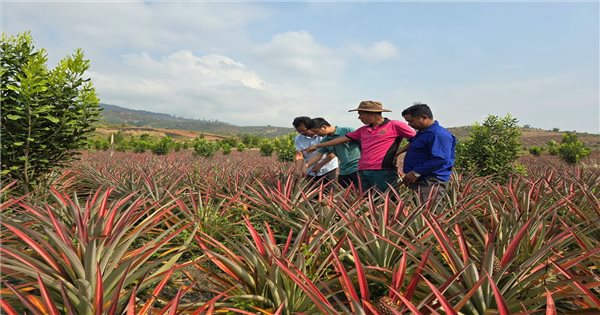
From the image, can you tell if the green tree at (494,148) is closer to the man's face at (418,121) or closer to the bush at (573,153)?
the man's face at (418,121)

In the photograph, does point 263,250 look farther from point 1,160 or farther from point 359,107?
point 1,160

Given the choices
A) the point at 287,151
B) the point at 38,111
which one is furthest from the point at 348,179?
the point at 287,151

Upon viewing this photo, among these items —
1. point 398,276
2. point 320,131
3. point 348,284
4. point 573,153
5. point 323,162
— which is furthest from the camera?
point 573,153

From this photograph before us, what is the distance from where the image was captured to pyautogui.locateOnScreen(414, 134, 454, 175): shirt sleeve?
3.43 m

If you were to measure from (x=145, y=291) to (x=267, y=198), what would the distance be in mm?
1526

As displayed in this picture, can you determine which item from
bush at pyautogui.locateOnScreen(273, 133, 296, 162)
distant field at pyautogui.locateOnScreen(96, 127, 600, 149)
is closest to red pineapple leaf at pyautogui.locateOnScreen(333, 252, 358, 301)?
bush at pyautogui.locateOnScreen(273, 133, 296, 162)

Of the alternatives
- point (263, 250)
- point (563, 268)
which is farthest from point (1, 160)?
point (563, 268)

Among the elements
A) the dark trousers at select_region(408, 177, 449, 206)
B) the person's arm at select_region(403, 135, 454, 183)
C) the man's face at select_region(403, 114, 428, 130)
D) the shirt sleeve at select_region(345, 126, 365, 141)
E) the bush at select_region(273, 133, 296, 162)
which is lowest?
the bush at select_region(273, 133, 296, 162)

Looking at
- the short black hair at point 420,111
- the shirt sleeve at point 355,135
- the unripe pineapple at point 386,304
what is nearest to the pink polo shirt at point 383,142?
the shirt sleeve at point 355,135

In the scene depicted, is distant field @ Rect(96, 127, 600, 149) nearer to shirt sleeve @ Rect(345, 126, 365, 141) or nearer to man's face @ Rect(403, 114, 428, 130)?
shirt sleeve @ Rect(345, 126, 365, 141)

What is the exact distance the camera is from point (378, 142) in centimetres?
A: 392

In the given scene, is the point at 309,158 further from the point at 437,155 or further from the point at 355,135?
the point at 437,155

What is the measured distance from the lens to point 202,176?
5.88 metres

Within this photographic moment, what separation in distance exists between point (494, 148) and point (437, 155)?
15.0ft
